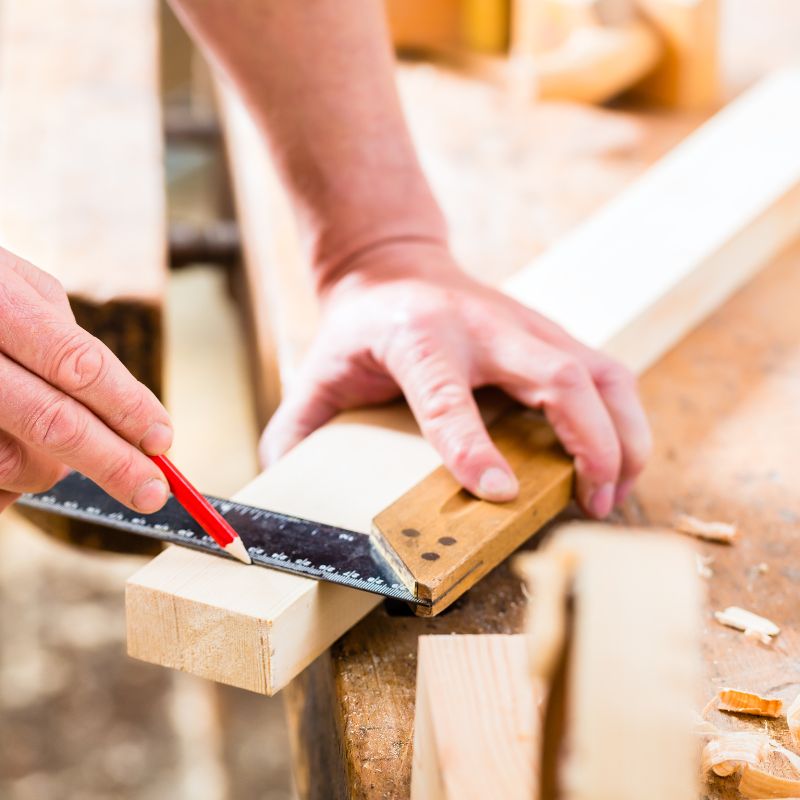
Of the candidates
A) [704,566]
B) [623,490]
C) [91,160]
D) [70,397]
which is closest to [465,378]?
[623,490]

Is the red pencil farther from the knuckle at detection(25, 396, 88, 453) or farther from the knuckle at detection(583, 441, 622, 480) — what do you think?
the knuckle at detection(583, 441, 622, 480)

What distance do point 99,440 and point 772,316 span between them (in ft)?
4.06

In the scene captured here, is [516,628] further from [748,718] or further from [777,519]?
[777,519]

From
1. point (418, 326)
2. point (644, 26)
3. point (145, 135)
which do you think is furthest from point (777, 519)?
point (644, 26)

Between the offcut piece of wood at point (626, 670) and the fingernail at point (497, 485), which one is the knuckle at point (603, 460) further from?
the offcut piece of wood at point (626, 670)

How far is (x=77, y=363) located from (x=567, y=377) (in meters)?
0.54

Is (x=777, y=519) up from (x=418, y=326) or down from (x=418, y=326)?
down

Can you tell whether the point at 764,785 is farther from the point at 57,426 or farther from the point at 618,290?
the point at 618,290

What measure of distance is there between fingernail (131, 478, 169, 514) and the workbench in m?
0.24

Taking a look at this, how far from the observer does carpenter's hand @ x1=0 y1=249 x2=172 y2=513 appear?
90 centimetres

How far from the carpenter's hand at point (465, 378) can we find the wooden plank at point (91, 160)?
0.35 metres

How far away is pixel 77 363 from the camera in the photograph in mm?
913

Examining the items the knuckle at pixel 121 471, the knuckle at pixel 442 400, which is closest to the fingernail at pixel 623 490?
the knuckle at pixel 442 400

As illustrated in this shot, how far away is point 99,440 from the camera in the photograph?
0.94 meters
